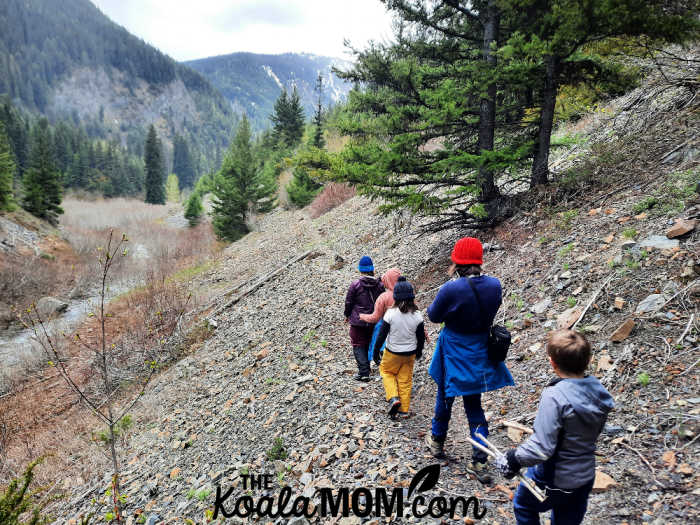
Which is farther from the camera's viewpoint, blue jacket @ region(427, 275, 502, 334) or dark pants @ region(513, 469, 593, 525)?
blue jacket @ region(427, 275, 502, 334)

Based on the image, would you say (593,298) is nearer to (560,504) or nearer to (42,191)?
(560,504)

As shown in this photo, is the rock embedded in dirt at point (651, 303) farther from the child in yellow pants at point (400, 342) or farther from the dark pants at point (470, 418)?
the child in yellow pants at point (400, 342)

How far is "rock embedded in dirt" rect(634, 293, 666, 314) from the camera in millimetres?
4421

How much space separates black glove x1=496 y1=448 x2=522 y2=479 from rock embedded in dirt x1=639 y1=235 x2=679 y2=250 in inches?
165

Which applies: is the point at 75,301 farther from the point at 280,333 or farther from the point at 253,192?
the point at 280,333

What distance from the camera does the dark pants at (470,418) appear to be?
148 inches

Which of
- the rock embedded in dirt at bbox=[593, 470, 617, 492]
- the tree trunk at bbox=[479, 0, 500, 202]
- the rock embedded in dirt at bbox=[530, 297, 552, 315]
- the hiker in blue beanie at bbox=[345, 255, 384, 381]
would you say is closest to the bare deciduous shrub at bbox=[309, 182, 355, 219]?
the tree trunk at bbox=[479, 0, 500, 202]

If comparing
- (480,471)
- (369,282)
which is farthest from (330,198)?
(480,471)

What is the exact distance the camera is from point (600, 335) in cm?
462

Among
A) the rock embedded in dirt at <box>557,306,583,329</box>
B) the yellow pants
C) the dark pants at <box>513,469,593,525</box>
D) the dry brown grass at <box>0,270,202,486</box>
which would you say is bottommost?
the dry brown grass at <box>0,270,202,486</box>

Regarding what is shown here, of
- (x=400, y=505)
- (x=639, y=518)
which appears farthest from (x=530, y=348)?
(x=400, y=505)

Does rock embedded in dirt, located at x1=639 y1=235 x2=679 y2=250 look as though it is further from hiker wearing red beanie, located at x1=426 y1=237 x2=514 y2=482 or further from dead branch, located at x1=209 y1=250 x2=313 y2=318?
dead branch, located at x1=209 y1=250 x2=313 y2=318

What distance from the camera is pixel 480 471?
3.83 meters

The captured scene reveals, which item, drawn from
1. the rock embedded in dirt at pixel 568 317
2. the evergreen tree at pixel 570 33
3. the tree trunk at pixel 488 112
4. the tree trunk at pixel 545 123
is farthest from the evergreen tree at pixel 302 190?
the rock embedded in dirt at pixel 568 317
